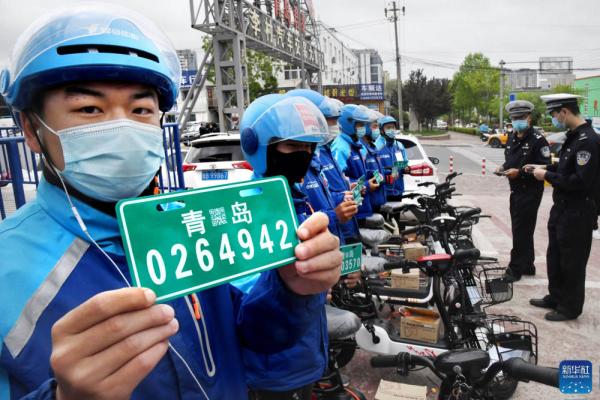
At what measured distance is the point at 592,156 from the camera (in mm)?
4191

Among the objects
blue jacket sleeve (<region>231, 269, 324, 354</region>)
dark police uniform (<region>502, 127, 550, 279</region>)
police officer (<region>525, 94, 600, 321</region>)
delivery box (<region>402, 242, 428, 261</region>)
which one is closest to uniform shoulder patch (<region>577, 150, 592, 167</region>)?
police officer (<region>525, 94, 600, 321</region>)

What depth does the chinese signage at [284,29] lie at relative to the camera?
13414 millimetres

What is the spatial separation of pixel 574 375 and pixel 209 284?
113 cm

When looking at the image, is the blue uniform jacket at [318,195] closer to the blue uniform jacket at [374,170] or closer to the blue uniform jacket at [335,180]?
the blue uniform jacket at [335,180]

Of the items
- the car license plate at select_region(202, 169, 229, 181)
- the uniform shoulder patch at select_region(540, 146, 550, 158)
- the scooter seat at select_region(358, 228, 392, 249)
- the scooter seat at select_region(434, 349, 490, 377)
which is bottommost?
the scooter seat at select_region(434, 349, 490, 377)

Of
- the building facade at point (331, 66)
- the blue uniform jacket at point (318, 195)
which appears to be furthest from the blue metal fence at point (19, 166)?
the building facade at point (331, 66)

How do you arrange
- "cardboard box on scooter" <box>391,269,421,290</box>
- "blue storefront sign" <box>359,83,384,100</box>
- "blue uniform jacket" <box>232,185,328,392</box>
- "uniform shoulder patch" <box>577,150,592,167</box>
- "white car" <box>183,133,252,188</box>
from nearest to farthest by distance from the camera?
"blue uniform jacket" <box>232,185,328,392</box> < "cardboard box on scooter" <box>391,269,421,290</box> < "uniform shoulder patch" <box>577,150,592,167</box> < "white car" <box>183,133,252,188</box> < "blue storefront sign" <box>359,83,384,100</box>

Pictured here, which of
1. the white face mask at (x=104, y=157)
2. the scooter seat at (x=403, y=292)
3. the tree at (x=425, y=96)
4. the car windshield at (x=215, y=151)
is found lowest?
the scooter seat at (x=403, y=292)

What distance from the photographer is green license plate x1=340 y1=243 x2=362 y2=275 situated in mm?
2369

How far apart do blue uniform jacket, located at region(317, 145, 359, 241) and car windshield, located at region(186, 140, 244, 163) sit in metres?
3.05

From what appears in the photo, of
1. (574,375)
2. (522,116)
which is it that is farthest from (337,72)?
(574,375)

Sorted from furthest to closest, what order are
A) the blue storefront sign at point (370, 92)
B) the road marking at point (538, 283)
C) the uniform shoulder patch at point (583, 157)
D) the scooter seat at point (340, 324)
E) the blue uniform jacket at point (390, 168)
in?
the blue storefront sign at point (370, 92) → the blue uniform jacket at point (390, 168) → the road marking at point (538, 283) → the uniform shoulder patch at point (583, 157) → the scooter seat at point (340, 324)

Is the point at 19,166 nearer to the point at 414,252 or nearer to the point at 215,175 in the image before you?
the point at 215,175

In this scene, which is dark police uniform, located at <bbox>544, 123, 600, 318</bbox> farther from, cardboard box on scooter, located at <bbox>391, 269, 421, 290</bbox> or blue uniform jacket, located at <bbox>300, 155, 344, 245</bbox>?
blue uniform jacket, located at <bbox>300, 155, 344, 245</bbox>
